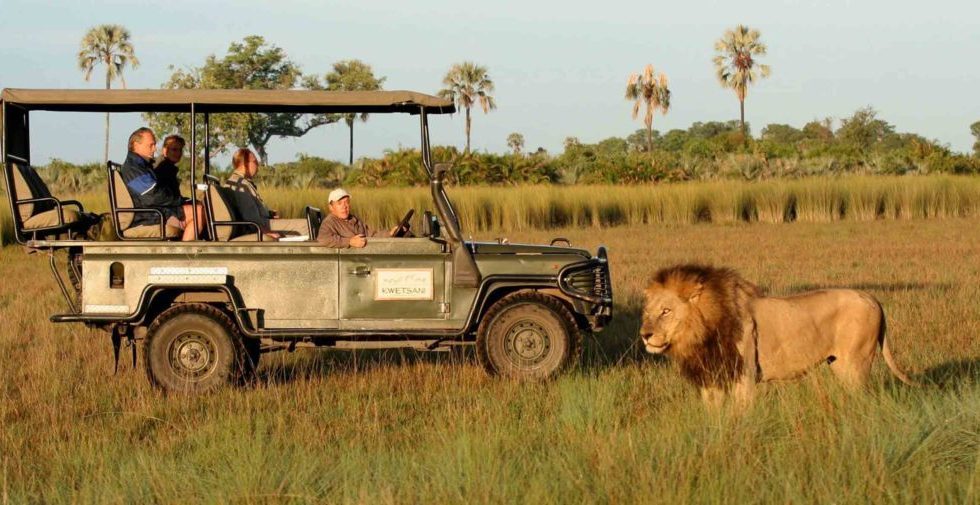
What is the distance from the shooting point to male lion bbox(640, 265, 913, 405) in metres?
6.19

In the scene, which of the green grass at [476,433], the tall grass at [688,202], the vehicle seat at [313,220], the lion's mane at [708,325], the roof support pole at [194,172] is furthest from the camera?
the tall grass at [688,202]

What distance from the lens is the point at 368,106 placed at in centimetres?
817

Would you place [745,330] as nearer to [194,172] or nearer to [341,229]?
[341,229]

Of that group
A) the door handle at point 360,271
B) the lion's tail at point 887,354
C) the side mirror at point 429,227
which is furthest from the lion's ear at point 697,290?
the door handle at point 360,271

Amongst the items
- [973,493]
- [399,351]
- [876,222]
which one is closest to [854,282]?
[399,351]

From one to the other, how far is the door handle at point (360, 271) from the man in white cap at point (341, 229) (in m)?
0.15

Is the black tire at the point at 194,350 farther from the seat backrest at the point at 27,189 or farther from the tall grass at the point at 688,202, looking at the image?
the tall grass at the point at 688,202

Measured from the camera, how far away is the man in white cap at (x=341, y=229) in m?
7.91

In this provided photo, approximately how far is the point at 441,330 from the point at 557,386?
897 millimetres

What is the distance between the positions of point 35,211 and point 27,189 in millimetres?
192

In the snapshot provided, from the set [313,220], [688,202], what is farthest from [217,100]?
[688,202]

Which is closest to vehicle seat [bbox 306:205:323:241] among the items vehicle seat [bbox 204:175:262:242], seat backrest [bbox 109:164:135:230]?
vehicle seat [bbox 204:175:262:242]

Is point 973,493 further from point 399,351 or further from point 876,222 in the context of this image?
point 876,222

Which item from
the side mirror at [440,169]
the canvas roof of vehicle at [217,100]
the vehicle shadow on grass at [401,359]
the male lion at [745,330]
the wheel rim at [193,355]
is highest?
the canvas roof of vehicle at [217,100]
